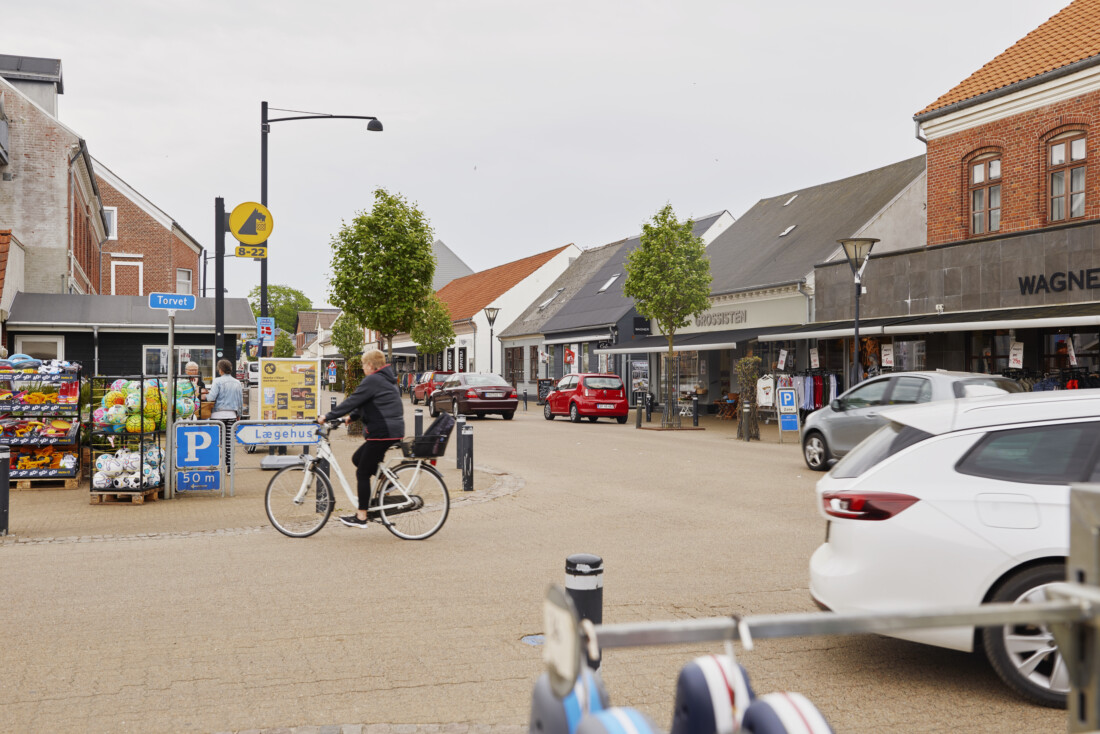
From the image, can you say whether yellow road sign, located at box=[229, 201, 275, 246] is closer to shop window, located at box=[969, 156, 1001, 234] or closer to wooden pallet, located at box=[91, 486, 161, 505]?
wooden pallet, located at box=[91, 486, 161, 505]

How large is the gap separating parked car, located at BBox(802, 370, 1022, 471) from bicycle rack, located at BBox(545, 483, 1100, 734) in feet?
40.5

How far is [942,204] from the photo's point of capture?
76.0ft

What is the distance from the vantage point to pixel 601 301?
1660 inches

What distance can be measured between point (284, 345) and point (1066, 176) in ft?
347

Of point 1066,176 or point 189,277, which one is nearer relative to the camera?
point 1066,176

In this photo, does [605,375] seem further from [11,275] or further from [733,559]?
[733,559]

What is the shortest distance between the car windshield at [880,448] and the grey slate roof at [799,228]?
23.0 meters

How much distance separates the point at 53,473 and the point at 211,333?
14542mm

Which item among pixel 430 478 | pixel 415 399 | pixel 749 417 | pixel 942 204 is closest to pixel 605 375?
pixel 749 417

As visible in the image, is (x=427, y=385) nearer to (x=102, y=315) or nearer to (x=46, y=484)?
(x=102, y=315)

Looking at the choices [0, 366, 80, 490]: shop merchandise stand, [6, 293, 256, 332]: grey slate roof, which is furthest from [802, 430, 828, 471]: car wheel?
[6, 293, 256, 332]: grey slate roof

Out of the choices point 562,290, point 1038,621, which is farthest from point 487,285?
point 1038,621

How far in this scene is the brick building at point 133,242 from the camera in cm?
4709

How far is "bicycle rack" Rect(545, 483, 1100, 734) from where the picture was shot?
155 cm
